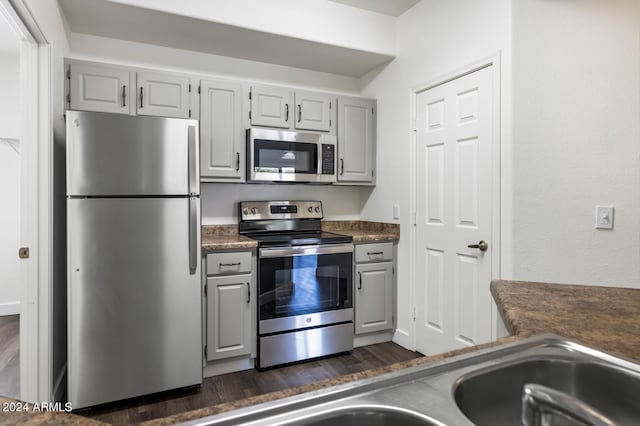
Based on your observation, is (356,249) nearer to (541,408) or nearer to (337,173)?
(337,173)

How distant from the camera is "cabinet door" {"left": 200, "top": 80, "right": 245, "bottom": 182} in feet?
9.02

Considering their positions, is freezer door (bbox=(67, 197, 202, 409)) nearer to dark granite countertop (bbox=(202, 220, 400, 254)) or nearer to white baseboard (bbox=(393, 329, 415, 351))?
dark granite countertop (bbox=(202, 220, 400, 254))

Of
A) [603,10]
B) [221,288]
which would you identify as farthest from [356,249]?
[603,10]

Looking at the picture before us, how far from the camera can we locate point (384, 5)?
289 centimetres

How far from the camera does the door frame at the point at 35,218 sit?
1902mm

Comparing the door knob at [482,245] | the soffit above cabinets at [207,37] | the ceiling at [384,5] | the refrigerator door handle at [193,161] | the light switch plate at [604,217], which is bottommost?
the door knob at [482,245]

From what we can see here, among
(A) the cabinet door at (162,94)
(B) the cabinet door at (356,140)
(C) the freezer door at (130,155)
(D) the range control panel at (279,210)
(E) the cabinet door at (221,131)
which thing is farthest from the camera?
(B) the cabinet door at (356,140)

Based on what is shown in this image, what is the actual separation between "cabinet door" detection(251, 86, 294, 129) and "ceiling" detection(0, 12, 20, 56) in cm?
214

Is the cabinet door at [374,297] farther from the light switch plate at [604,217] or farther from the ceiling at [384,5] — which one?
the ceiling at [384,5]

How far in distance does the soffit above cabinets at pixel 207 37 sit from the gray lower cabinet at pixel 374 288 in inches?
64.3

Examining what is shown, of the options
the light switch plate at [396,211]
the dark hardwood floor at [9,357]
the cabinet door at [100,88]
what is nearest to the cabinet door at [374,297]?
the light switch plate at [396,211]

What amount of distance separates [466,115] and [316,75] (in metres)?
1.57

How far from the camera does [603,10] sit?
2.08 meters

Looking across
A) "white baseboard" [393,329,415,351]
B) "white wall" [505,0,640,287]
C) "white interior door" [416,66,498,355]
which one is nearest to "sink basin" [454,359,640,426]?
"white wall" [505,0,640,287]
